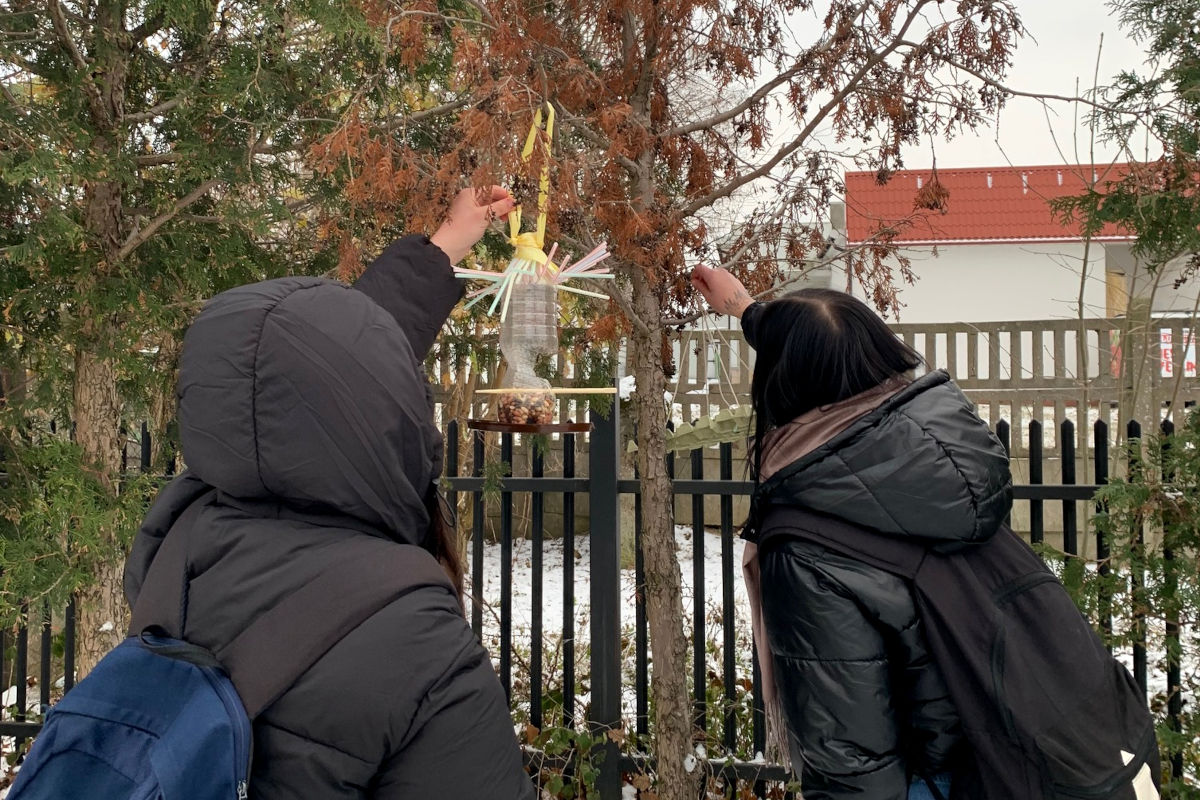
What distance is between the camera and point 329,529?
3.59 feet

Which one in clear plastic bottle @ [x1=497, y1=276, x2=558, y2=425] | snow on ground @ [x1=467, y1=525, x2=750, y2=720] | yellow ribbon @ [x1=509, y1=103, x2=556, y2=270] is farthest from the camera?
snow on ground @ [x1=467, y1=525, x2=750, y2=720]

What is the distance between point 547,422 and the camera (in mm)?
2172

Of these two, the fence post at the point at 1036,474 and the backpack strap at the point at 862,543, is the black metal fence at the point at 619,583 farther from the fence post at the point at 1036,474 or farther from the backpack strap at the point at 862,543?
the backpack strap at the point at 862,543

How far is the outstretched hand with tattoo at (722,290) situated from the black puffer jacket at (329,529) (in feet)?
4.59

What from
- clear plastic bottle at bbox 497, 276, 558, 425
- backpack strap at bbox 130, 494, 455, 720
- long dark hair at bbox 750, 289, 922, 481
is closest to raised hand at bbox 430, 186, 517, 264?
clear plastic bottle at bbox 497, 276, 558, 425

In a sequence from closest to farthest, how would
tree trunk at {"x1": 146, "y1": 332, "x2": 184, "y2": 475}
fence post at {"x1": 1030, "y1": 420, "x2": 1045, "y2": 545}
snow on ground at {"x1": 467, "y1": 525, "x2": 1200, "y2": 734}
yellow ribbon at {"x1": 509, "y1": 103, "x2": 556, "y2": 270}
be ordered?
yellow ribbon at {"x1": 509, "y1": 103, "x2": 556, "y2": 270}
fence post at {"x1": 1030, "y1": 420, "x2": 1045, "y2": 545}
tree trunk at {"x1": 146, "y1": 332, "x2": 184, "y2": 475}
snow on ground at {"x1": 467, "y1": 525, "x2": 1200, "y2": 734}

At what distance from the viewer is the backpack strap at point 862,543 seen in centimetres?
160

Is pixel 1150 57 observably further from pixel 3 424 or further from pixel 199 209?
pixel 3 424

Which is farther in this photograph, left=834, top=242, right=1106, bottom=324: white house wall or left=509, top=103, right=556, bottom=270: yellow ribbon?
left=834, top=242, right=1106, bottom=324: white house wall

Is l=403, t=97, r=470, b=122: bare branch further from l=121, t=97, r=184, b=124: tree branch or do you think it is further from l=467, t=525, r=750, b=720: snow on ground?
l=467, t=525, r=750, b=720: snow on ground

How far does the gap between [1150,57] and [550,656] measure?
393 centimetres

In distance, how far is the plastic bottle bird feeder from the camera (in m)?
1.95

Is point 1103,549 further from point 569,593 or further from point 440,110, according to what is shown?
point 440,110

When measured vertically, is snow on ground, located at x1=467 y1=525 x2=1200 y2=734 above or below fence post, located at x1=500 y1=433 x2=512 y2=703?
below
